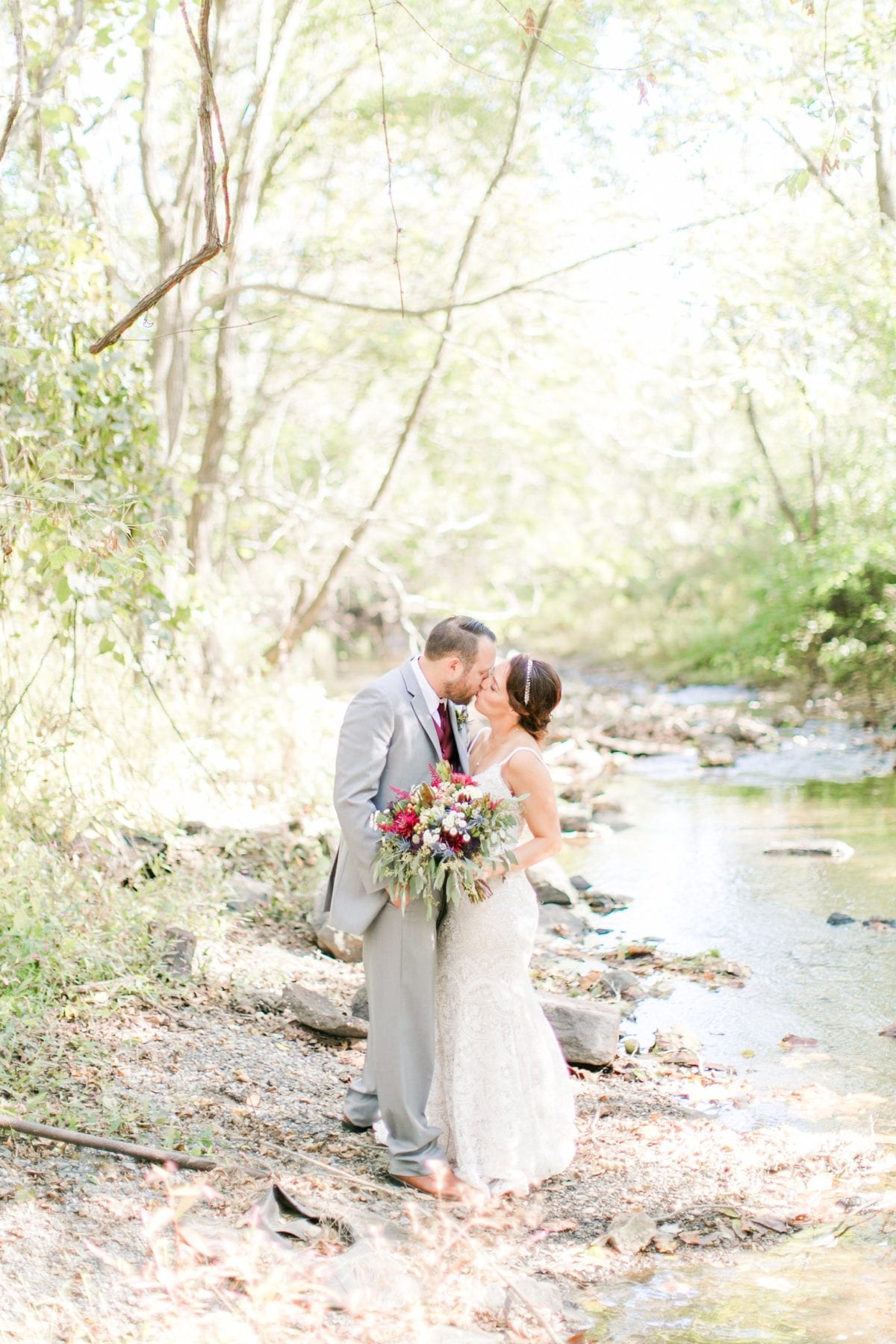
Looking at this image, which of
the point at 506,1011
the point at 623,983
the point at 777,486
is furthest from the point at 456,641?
the point at 777,486

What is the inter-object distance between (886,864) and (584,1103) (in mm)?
5579

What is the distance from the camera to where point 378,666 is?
28047 millimetres

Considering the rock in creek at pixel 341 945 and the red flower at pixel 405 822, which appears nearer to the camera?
the red flower at pixel 405 822

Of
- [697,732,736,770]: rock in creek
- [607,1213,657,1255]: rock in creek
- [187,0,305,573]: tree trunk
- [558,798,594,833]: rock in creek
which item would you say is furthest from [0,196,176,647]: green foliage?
[697,732,736,770]: rock in creek

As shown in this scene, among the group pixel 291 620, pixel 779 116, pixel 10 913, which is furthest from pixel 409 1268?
pixel 291 620

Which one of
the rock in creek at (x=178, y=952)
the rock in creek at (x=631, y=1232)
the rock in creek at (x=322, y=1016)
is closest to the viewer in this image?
the rock in creek at (x=631, y=1232)

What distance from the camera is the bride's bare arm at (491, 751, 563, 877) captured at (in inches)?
186

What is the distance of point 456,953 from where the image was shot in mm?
4766

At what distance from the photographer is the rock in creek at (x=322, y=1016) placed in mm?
6109

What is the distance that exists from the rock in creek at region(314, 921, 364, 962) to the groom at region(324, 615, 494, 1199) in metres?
2.69

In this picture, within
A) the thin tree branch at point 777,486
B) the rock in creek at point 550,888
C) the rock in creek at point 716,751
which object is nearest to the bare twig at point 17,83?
the rock in creek at point 550,888

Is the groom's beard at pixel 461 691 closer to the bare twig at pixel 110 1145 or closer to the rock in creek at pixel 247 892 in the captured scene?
the bare twig at pixel 110 1145

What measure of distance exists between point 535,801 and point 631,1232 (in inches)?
61.5

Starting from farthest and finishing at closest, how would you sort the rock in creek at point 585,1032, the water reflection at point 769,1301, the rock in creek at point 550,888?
the rock in creek at point 550,888, the rock in creek at point 585,1032, the water reflection at point 769,1301
